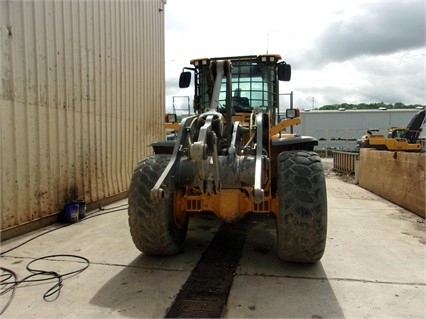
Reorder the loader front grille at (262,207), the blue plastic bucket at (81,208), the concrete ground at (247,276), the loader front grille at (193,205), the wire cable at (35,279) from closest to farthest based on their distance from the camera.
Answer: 1. the concrete ground at (247,276)
2. the wire cable at (35,279)
3. the loader front grille at (262,207)
4. the loader front grille at (193,205)
5. the blue plastic bucket at (81,208)

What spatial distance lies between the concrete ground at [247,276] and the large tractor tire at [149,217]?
215 millimetres

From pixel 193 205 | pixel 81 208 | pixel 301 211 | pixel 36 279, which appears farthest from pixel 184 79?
pixel 36 279

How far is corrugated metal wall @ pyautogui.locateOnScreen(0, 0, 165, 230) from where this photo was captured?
5223 millimetres

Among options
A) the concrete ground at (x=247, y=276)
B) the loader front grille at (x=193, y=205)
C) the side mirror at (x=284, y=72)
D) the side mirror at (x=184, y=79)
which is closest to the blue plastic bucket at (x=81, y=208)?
the concrete ground at (x=247, y=276)

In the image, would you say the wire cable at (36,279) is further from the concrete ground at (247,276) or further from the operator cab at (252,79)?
the operator cab at (252,79)

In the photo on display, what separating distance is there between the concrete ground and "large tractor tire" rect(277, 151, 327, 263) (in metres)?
0.31

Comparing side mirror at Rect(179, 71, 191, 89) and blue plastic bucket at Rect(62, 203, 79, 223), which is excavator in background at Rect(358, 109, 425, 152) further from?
blue plastic bucket at Rect(62, 203, 79, 223)

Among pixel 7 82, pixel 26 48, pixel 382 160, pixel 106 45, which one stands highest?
pixel 106 45

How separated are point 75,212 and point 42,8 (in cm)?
344

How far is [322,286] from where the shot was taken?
3521 mm

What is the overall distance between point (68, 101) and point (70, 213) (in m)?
2.02

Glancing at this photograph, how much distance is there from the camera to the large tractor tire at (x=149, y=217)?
396 cm

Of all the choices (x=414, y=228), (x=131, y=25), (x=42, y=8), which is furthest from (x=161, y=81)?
(x=414, y=228)

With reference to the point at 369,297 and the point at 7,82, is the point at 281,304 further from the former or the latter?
the point at 7,82
